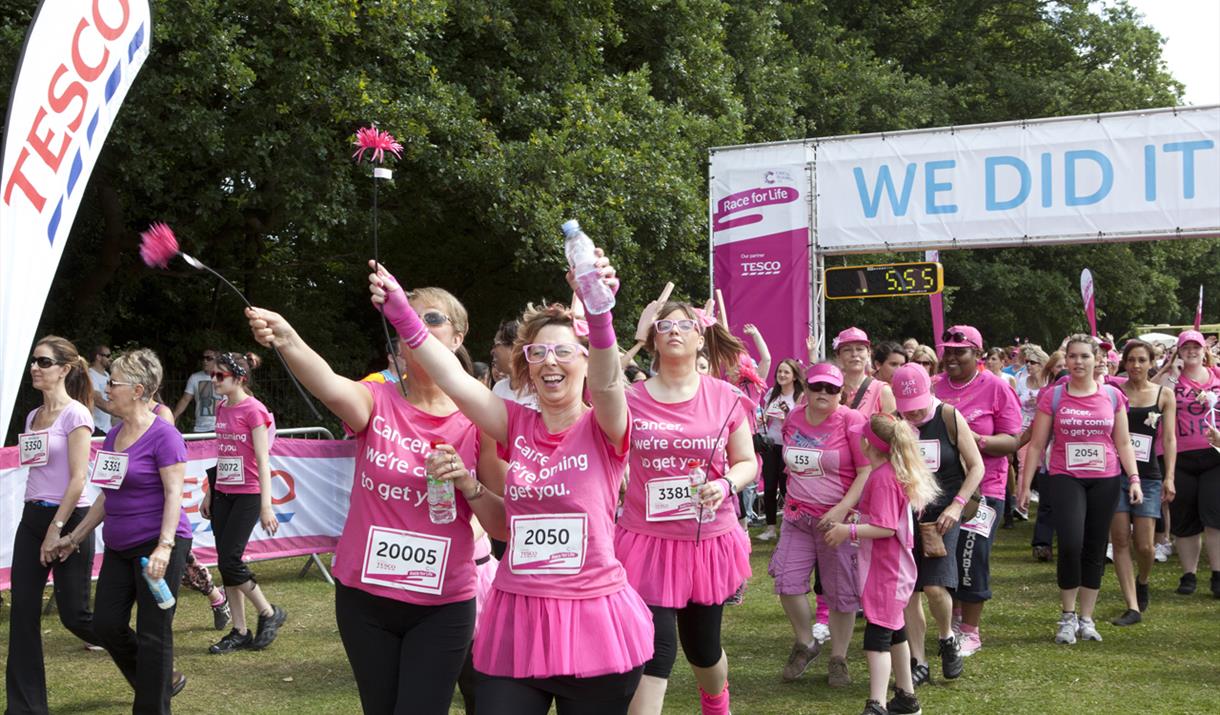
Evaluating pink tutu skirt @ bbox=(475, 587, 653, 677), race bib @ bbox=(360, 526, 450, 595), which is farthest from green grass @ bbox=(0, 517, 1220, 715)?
pink tutu skirt @ bbox=(475, 587, 653, 677)

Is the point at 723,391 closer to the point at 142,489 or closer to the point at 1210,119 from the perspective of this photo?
the point at 142,489

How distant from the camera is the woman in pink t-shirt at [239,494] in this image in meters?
8.03

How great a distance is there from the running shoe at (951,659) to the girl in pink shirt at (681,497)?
Answer: 7.55 feet

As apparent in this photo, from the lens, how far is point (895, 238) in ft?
50.3

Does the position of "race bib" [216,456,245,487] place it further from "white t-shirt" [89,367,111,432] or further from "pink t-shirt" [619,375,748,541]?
"white t-shirt" [89,367,111,432]

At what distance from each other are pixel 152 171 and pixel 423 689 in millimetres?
11828

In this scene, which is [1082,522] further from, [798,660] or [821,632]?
[798,660]

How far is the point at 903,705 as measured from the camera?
624 centimetres

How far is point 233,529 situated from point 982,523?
4.57 meters

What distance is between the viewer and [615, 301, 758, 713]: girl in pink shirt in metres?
5.07

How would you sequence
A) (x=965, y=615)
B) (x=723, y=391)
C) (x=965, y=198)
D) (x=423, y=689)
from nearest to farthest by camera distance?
(x=423, y=689) → (x=723, y=391) → (x=965, y=615) → (x=965, y=198)

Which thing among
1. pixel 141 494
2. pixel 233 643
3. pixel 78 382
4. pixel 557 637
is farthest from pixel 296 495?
pixel 557 637

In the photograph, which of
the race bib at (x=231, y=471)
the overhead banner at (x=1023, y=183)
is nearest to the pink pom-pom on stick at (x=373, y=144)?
the race bib at (x=231, y=471)

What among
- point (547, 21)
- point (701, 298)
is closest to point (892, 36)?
point (701, 298)
